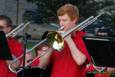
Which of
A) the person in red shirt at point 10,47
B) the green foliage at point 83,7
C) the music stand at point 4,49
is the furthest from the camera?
the green foliage at point 83,7

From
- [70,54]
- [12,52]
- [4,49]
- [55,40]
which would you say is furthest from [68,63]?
[12,52]

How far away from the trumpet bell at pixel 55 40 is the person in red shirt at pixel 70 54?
52 mm

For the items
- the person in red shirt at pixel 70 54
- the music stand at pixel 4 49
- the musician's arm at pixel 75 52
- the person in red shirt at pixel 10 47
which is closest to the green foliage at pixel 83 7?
the person in red shirt at pixel 10 47

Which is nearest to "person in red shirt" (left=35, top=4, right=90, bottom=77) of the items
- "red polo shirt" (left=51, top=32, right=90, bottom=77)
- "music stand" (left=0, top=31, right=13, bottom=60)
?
"red polo shirt" (left=51, top=32, right=90, bottom=77)

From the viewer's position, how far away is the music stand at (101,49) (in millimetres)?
5062

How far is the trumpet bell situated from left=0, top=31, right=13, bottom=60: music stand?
46 centimetres

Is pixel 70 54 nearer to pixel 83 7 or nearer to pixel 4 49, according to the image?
pixel 4 49

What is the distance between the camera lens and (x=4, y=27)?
5.88m

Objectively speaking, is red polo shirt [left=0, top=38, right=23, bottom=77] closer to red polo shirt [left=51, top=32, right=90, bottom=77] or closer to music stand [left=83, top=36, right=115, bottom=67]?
red polo shirt [left=51, top=32, right=90, bottom=77]

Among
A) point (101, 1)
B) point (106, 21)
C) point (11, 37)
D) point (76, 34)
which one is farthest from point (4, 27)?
point (101, 1)

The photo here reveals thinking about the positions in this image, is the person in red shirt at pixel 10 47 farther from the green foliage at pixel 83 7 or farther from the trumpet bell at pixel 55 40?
the green foliage at pixel 83 7

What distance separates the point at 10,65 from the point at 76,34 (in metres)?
1.02

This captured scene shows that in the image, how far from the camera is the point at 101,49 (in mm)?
5156

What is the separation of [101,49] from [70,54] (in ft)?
1.07
